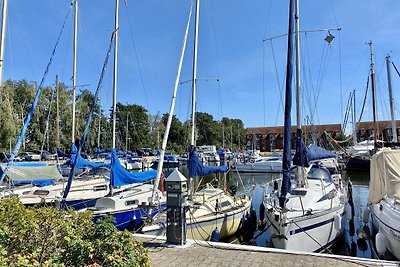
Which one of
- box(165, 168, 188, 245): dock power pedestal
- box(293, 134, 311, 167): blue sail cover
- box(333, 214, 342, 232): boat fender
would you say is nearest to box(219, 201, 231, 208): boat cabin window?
box(293, 134, 311, 167): blue sail cover

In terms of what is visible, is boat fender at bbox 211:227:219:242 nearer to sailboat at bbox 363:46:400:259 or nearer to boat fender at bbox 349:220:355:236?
sailboat at bbox 363:46:400:259

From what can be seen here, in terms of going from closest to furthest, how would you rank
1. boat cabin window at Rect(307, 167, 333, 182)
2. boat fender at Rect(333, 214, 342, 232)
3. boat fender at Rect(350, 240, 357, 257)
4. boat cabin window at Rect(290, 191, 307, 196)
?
boat fender at Rect(333, 214, 342, 232) < boat fender at Rect(350, 240, 357, 257) < boat cabin window at Rect(290, 191, 307, 196) < boat cabin window at Rect(307, 167, 333, 182)

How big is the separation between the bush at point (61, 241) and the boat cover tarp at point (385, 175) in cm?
988

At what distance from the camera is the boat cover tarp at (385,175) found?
11.1 m

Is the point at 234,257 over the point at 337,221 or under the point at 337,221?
over

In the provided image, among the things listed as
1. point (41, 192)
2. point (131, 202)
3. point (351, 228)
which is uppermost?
point (41, 192)

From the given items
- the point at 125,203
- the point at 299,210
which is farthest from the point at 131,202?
the point at 299,210

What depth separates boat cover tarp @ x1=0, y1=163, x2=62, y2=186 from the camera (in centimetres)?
1700

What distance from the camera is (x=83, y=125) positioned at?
62438 mm

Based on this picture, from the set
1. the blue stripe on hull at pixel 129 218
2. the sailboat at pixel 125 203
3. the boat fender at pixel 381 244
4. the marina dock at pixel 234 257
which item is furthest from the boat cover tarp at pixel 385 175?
the blue stripe on hull at pixel 129 218

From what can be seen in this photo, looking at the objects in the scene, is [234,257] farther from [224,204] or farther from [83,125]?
[83,125]

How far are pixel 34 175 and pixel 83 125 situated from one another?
154ft

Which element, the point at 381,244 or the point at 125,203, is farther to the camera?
the point at 125,203

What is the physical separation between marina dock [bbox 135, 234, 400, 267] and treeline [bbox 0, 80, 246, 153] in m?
13.7
